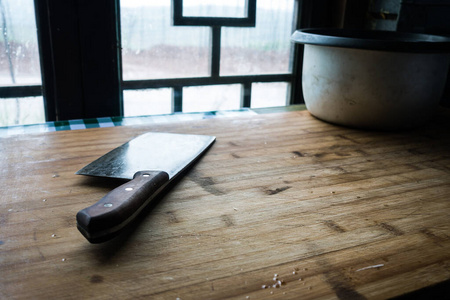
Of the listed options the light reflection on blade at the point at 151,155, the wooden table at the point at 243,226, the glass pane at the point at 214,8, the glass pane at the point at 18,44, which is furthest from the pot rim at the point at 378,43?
the glass pane at the point at 18,44

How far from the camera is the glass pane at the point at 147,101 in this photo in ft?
4.11

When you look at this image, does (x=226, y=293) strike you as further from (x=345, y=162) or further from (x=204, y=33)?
(x=204, y=33)

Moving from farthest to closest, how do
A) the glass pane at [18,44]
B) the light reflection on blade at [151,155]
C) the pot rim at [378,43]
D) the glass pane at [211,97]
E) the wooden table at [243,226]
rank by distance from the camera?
the glass pane at [211,97]
the glass pane at [18,44]
the pot rim at [378,43]
the light reflection on blade at [151,155]
the wooden table at [243,226]

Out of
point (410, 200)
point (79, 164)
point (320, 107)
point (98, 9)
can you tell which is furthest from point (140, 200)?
point (98, 9)

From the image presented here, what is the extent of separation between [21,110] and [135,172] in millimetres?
729

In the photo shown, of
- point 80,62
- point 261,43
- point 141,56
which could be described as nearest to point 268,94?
point 261,43

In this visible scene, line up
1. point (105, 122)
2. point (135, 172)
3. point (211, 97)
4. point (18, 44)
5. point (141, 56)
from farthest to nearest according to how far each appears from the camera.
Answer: point (211, 97)
point (141, 56)
point (18, 44)
point (105, 122)
point (135, 172)

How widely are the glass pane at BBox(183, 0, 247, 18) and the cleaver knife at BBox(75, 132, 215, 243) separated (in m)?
0.59

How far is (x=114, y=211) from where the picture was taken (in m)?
0.44

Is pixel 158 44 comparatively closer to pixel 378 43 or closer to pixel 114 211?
pixel 378 43

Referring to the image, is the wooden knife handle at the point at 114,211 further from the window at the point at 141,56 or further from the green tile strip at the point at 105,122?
the window at the point at 141,56

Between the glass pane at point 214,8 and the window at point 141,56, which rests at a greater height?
the glass pane at point 214,8

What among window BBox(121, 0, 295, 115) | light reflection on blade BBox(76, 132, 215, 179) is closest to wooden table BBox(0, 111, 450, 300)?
light reflection on blade BBox(76, 132, 215, 179)

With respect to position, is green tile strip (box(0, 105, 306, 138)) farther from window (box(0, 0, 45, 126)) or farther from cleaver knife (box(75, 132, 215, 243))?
window (box(0, 0, 45, 126))
